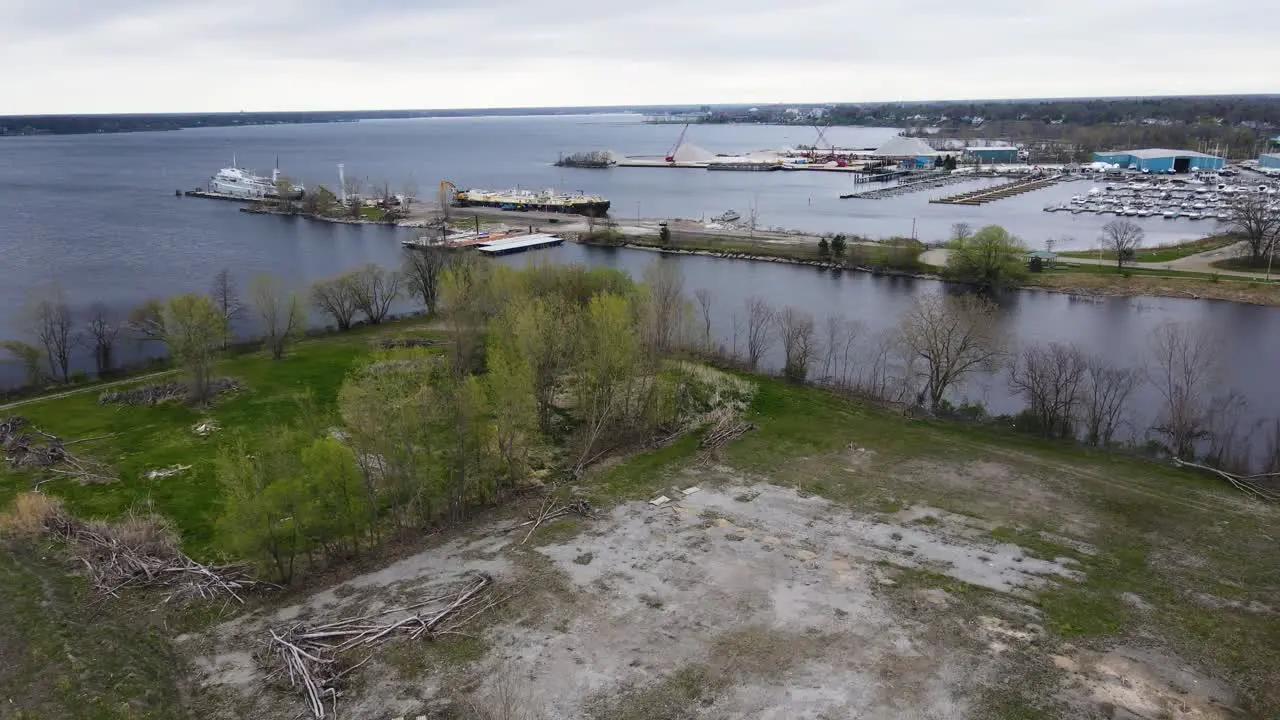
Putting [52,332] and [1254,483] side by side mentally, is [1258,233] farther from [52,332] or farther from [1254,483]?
[52,332]

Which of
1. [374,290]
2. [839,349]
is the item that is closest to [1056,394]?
[839,349]

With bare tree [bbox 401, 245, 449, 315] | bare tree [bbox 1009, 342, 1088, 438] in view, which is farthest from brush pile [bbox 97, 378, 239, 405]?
bare tree [bbox 1009, 342, 1088, 438]

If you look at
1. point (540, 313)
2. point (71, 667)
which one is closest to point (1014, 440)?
point (540, 313)

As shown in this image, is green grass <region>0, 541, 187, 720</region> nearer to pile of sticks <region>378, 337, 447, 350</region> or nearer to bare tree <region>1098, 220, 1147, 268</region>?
pile of sticks <region>378, 337, 447, 350</region>

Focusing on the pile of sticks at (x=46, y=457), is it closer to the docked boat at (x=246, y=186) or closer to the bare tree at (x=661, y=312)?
the bare tree at (x=661, y=312)

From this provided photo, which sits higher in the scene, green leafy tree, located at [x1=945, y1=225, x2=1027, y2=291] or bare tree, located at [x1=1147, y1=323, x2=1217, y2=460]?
green leafy tree, located at [x1=945, y1=225, x2=1027, y2=291]
